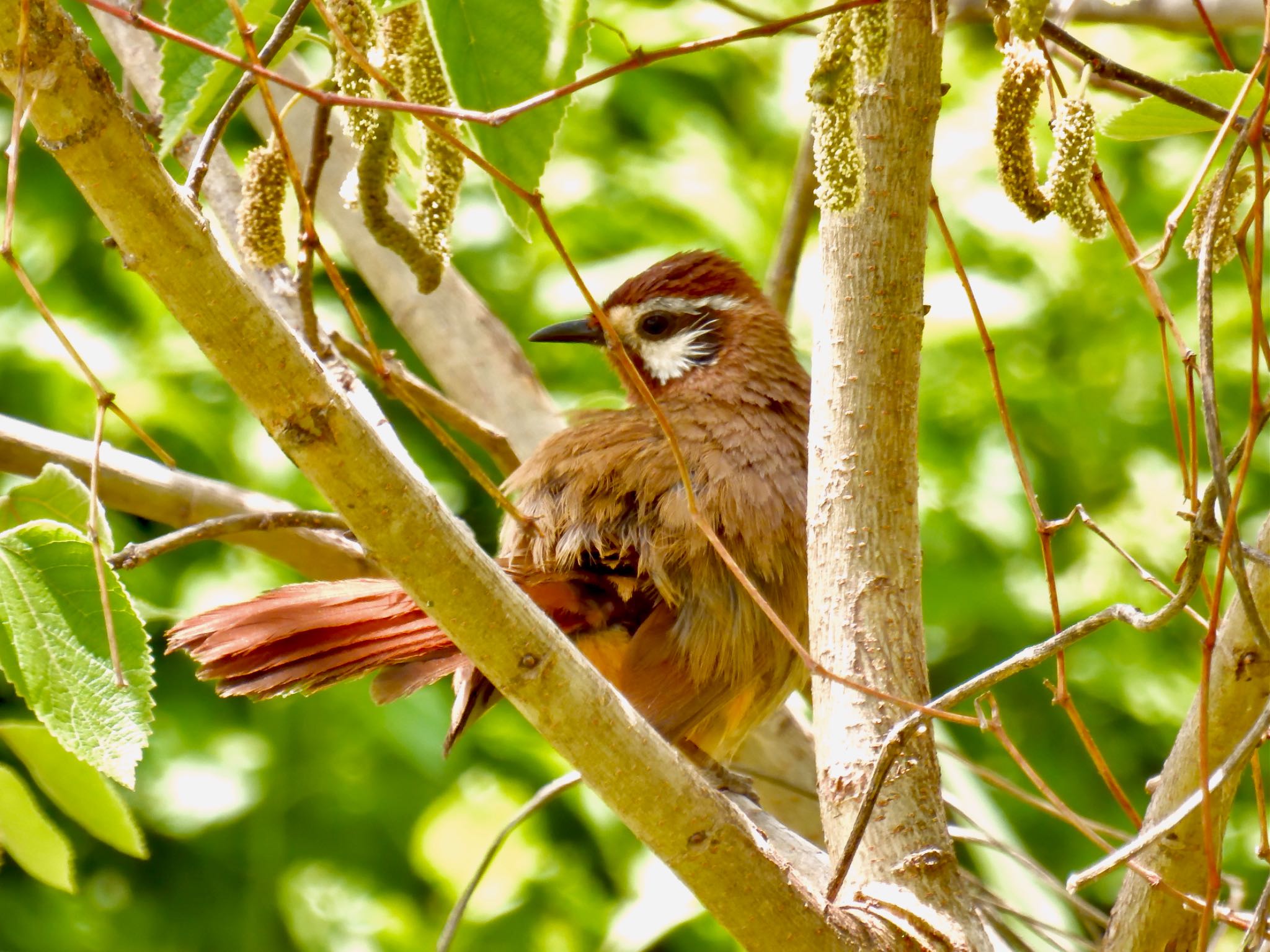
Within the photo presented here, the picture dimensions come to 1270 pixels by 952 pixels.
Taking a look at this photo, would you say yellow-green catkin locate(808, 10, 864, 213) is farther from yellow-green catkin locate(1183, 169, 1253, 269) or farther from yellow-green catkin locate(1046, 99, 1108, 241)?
yellow-green catkin locate(1183, 169, 1253, 269)

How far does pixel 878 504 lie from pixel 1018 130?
1.71 feet

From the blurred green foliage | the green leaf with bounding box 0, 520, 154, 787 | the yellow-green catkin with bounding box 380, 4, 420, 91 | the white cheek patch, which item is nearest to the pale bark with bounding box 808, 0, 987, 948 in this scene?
the yellow-green catkin with bounding box 380, 4, 420, 91

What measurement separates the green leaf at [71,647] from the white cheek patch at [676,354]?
185cm

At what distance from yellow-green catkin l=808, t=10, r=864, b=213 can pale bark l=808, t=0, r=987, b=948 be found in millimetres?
300

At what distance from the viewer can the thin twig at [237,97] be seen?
1418mm

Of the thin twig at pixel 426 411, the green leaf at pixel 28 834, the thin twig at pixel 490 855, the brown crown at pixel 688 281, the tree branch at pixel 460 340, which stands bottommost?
the thin twig at pixel 490 855

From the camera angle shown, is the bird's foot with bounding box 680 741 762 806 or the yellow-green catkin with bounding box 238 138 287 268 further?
the bird's foot with bounding box 680 741 762 806

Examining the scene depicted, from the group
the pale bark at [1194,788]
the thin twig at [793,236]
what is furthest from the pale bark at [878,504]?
the thin twig at [793,236]

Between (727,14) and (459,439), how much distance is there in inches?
67.0

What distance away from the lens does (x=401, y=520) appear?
130cm

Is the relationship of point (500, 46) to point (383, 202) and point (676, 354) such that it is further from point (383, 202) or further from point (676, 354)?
point (676, 354)

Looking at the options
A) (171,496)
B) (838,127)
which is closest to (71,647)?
(838,127)

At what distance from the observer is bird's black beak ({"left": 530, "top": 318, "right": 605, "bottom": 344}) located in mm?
3232

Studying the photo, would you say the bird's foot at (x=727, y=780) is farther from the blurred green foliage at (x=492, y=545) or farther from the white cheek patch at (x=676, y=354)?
the blurred green foliage at (x=492, y=545)
